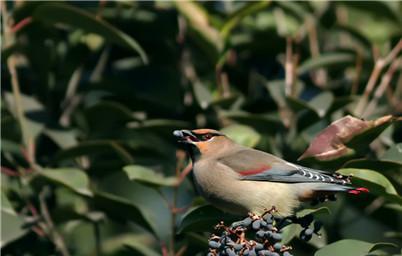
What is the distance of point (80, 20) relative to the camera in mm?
4719

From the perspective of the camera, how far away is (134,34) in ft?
17.9

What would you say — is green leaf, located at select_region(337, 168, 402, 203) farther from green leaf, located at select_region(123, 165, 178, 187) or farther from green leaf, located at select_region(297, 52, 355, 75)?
green leaf, located at select_region(297, 52, 355, 75)

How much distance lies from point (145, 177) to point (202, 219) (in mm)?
330

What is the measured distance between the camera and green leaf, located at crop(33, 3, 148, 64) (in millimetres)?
4645

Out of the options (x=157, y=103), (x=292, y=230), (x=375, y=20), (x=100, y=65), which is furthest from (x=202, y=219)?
(x=375, y=20)

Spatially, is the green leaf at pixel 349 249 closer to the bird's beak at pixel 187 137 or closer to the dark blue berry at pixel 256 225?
the dark blue berry at pixel 256 225

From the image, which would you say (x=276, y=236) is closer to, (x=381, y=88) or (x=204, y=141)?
(x=204, y=141)

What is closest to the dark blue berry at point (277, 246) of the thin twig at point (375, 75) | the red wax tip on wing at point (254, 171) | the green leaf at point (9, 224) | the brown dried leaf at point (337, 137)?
the brown dried leaf at point (337, 137)

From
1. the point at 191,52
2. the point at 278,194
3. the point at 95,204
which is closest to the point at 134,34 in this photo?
the point at 191,52

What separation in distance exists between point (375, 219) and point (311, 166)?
3.02 feet

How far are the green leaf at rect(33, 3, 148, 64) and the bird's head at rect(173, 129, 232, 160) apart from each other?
46 cm

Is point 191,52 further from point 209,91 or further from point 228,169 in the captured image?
point 228,169

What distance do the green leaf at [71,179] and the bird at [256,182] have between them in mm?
494

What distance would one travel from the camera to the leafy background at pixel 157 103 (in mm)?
4672
